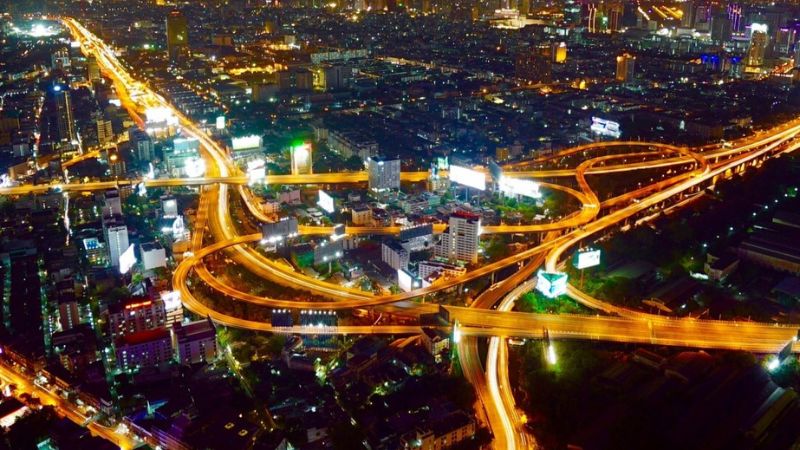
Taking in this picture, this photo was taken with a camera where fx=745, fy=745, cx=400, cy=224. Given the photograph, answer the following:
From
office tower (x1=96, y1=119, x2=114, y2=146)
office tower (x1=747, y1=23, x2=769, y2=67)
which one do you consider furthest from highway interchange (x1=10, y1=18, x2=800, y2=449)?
office tower (x1=747, y1=23, x2=769, y2=67)

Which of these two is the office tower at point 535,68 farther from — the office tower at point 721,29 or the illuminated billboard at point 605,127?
the office tower at point 721,29

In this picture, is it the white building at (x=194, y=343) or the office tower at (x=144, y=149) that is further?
the office tower at (x=144, y=149)

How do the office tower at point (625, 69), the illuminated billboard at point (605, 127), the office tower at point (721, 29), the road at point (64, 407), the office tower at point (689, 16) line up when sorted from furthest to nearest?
the office tower at point (689, 16)
the office tower at point (721, 29)
the office tower at point (625, 69)
the illuminated billboard at point (605, 127)
the road at point (64, 407)

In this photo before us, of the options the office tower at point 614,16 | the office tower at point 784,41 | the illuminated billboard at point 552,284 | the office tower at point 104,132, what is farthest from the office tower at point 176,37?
the illuminated billboard at point 552,284

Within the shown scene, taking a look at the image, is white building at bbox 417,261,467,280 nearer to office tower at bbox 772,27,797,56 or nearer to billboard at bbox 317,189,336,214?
billboard at bbox 317,189,336,214

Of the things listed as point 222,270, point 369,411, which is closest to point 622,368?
point 369,411

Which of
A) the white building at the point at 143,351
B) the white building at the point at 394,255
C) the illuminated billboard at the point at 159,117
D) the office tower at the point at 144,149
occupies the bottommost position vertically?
the white building at the point at 143,351

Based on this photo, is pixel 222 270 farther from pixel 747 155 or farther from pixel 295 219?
pixel 747 155
